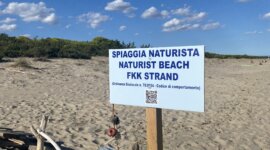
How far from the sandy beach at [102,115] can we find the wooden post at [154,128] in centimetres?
295

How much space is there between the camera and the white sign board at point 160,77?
4.71 m

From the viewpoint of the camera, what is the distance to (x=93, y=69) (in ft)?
64.9

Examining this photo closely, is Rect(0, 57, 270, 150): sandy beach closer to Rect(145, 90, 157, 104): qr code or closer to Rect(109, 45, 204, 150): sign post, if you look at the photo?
Rect(109, 45, 204, 150): sign post

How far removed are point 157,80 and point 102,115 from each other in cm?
590

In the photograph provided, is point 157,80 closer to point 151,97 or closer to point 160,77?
point 160,77

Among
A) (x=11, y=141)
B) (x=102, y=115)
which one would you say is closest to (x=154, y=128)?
(x=11, y=141)

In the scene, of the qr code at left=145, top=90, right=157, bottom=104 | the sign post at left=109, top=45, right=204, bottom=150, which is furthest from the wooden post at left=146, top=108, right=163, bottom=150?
the qr code at left=145, top=90, right=157, bottom=104

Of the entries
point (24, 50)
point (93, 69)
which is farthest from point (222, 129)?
point (24, 50)

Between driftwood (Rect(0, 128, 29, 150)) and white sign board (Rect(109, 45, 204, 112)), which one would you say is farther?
driftwood (Rect(0, 128, 29, 150))

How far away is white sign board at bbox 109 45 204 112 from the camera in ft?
15.4

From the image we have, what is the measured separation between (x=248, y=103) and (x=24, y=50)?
1272 cm

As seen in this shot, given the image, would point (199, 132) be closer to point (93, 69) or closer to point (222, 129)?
point (222, 129)

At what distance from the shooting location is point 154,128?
17.2ft

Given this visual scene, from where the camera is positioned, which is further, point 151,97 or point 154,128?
point 154,128
